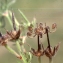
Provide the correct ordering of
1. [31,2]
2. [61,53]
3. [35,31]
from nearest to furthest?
[35,31] → [61,53] → [31,2]

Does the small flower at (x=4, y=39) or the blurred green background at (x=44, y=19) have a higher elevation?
the small flower at (x=4, y=39)

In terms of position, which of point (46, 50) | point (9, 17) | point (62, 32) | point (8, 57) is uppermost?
point (9, 17)

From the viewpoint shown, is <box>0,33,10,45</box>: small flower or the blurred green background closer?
<box>0,33,10,45</box>: small flower

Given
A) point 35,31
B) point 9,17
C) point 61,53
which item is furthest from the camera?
point 61,53

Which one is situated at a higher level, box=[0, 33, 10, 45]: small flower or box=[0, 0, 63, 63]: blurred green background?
box=[0, 33, 10, 45]: small flower

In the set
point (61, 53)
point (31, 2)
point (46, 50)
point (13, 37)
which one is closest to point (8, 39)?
point (13, 37)

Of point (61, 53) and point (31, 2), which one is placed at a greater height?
point (31, 2)

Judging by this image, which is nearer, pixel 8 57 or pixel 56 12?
pixel 8 57

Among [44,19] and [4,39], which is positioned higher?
[4,39]

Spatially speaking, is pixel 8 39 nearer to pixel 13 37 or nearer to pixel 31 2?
pixel 13 37

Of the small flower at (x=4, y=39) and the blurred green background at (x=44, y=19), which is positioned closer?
the small flower at (x=4, y=39)

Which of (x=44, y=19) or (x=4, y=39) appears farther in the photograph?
(x=44, y=19)
